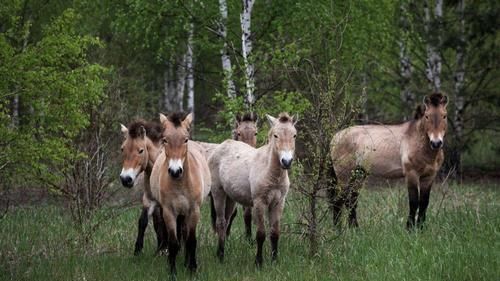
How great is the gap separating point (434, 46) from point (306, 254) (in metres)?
11.5

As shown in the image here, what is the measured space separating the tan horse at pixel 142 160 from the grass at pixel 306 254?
371mm

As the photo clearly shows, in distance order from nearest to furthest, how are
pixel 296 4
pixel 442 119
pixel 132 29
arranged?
pixel 442 119
pixel 296 4
pixel 132 29

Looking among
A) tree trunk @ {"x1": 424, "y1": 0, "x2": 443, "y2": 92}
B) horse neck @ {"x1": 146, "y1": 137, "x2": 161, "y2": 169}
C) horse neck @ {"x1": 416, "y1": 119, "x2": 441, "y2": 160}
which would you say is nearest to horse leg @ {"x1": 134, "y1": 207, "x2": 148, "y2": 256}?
horse neck @ {"x1": 146, "y1": 137, "x2": 161, "y2": 169}

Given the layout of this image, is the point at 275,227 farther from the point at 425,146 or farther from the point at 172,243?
the point at 425,146

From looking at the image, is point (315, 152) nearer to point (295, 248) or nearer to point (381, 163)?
point (295, 248)

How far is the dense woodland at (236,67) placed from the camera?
880 cm

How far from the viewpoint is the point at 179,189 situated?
26.5 feet

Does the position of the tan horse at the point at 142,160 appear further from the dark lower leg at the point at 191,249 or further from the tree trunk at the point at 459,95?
the tree trunk at the point at 459,95

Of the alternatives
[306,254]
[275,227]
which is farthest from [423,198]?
[275,227]

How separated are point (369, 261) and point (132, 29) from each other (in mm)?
11882

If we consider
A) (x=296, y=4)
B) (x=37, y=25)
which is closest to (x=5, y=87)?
(x=296, y=4)

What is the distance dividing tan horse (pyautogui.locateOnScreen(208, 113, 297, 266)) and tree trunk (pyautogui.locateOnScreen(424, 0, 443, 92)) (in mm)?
10450

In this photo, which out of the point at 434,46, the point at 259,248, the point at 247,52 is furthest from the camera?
the point at 434,46

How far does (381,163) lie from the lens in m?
11.6
